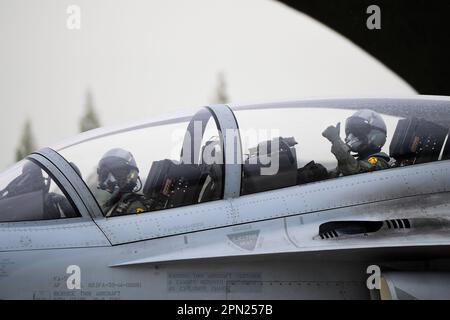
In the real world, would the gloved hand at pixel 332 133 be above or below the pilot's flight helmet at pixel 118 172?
above

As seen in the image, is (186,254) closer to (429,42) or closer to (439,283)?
(439,283)

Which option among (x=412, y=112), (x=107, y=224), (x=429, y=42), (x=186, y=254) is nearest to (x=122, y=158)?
(x=107, y=224)

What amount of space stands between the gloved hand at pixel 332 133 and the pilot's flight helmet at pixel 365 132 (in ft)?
0.20

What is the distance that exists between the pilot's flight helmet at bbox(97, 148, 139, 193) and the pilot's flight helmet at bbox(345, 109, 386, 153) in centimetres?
158

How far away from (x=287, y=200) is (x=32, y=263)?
173 centimetres

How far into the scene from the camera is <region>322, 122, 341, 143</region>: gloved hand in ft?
16.6

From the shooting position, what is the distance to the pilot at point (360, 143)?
4.91 meters

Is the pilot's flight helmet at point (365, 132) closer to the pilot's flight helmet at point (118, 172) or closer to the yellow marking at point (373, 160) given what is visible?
the yellow marking at point (373, 160)

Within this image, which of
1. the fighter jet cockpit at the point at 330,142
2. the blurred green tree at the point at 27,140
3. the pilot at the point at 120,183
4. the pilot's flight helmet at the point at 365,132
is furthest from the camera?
the blurred green tree at the point at 27,140

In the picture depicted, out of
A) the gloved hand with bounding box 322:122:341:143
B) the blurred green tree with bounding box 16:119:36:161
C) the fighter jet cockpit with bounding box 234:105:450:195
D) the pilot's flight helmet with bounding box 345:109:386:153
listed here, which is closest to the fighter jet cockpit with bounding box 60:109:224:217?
the fighter jet cockpit with bounding box 234:105:450:195

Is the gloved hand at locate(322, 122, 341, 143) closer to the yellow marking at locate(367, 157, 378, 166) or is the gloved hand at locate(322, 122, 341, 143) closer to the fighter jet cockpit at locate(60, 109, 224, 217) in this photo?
the yellow marking at locate(367, 157, 378, 166)

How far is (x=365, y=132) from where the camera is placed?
5078 millimetres

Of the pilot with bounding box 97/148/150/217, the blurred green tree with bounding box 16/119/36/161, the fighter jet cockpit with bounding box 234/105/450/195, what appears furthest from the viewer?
the blurred green tree with bounding box 16/119/36/161

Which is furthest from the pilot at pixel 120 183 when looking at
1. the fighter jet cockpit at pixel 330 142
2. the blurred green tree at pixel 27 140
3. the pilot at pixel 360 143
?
the blurred green tree at pixel 27 140
